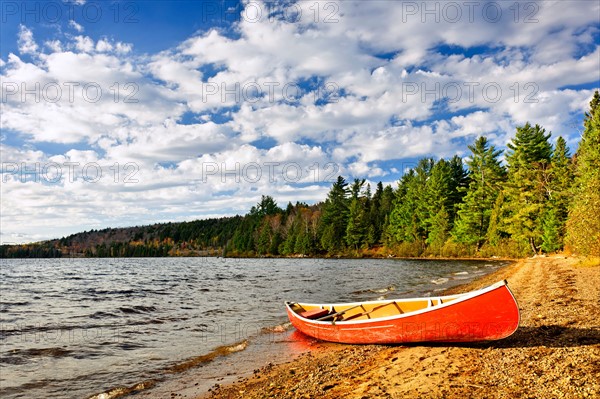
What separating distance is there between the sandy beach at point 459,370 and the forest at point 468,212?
19.8 metres

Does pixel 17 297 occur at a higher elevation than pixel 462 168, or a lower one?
lower

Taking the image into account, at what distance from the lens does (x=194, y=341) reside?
1390 centimetres

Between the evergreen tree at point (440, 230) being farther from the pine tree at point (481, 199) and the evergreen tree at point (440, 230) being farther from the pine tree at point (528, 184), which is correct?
the pine tree at point (528, 184)

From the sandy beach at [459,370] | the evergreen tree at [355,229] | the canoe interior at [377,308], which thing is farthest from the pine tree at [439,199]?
the sandy beach at [459,370]

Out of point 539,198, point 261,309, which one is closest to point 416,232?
point 539,198

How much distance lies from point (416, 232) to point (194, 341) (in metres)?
72.0

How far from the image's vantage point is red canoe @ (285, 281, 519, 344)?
8.56 metres

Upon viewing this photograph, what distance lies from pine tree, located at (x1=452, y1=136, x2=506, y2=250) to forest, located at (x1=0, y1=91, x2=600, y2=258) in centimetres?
16

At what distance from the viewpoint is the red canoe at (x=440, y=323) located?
856cm

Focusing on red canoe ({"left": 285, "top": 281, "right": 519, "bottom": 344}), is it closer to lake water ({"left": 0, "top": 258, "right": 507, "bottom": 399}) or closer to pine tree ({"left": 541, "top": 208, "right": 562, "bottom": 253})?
lake water ({"left": 0, "top": 258, "right": 507, "bottom": 399})

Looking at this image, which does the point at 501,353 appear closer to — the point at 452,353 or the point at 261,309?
the point at 452,353

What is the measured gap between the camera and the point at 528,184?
50750 millimetres

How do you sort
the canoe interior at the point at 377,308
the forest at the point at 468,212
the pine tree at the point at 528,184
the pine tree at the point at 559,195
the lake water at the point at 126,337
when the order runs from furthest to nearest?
the pine tree at the point at 528,184, the pine tree at the point at 559,195, the forest at the point at 468,212, the canoe interior at the point at 377,308, the lake water at the point at 126,337

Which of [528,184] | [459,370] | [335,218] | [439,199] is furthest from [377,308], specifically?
[335,218]
